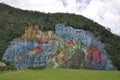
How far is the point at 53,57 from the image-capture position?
64625 mm

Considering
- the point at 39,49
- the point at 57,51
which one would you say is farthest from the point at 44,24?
the point at 57,51

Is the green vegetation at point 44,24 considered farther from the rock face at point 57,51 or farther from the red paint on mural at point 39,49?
the red paint on mural at point 39,49

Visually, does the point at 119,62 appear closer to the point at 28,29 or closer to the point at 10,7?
the point at 28,29

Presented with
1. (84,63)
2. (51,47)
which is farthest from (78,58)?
(51,47)

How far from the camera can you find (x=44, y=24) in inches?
2864

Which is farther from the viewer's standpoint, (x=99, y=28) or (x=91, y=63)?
(x=99, y=28)

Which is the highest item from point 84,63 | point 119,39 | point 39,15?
point 39,15

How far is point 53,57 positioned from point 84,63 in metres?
6.36

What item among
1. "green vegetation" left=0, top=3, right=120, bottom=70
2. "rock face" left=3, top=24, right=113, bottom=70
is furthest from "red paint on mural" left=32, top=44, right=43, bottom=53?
"green vegetation" left=0, top=3, right=120, bottom=70

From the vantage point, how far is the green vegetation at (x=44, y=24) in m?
70.8

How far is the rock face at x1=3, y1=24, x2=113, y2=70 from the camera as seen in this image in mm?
64562

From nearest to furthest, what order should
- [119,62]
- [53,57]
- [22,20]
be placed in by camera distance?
[53,57], [119,62], [22,20]

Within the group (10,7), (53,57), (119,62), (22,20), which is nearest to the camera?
(53,57)

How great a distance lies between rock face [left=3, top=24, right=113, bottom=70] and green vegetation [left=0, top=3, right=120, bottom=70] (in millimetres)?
2498
